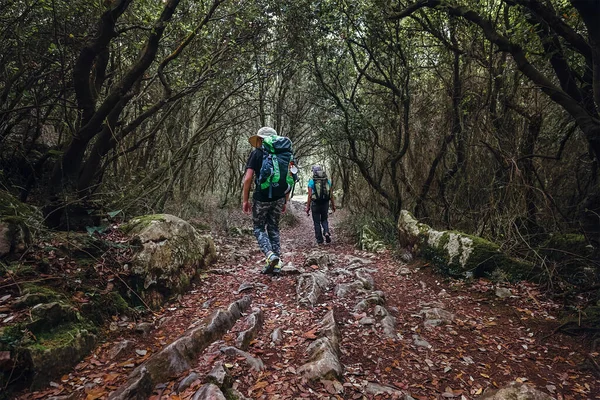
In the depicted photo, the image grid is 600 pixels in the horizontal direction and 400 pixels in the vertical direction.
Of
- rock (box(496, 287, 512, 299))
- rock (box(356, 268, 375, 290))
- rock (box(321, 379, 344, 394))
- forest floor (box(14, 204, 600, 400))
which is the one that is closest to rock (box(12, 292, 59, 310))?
forest floor (box(14, 204, 600, 400))

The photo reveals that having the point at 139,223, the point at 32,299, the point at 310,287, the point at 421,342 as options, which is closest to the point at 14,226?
the point at 32,299

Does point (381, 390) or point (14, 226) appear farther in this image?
point (14, 226)

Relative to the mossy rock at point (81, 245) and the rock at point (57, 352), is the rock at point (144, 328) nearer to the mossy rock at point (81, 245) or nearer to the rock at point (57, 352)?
the rock at point (57, 352)

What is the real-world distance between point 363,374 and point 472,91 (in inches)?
244

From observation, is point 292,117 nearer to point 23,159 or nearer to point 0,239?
point 23,159

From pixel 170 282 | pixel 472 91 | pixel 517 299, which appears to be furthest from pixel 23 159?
pixel 472 91

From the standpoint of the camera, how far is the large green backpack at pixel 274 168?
556cm

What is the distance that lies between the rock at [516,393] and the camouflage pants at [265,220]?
394 centimetres

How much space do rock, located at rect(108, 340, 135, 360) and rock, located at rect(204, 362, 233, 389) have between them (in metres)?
1.12

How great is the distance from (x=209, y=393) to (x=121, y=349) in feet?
4.43

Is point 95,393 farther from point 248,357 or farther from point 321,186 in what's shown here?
point 321,186

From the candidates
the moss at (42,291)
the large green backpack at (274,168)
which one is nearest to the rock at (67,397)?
the moss at (42,291)

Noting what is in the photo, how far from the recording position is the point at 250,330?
347 cm

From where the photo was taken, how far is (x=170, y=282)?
14.6 feet
